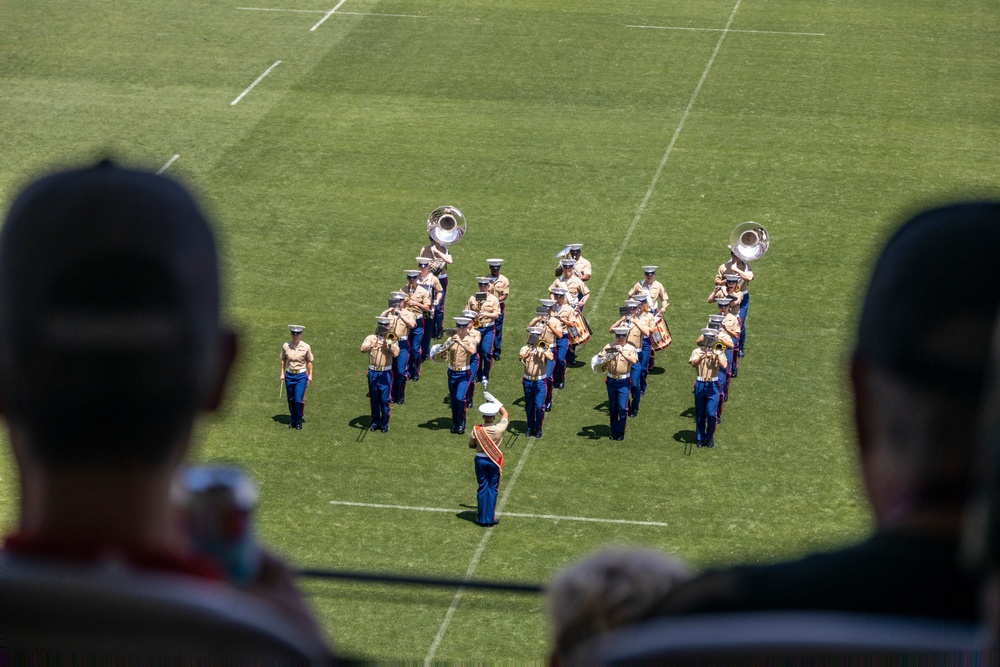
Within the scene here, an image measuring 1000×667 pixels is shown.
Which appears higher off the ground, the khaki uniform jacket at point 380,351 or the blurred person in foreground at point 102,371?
the blurred person in foreground at point 102,371

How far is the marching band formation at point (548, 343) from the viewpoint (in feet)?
62.0

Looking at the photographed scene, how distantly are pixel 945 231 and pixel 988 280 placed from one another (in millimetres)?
105

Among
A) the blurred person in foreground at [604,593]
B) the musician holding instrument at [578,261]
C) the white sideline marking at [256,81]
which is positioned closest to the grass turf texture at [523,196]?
the white sideline marking at [256,81]

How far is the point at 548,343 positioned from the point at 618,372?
933 mm

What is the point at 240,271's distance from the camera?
24.7 m

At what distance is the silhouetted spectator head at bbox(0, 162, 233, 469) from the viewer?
193 centimetres

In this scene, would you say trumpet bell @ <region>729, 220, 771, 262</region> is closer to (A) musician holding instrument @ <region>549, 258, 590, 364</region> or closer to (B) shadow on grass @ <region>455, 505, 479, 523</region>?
(A) musician holding instrument @ <region>549, 258, 590, 364</region>

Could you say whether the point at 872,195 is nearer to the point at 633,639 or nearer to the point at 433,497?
the point at 433,497

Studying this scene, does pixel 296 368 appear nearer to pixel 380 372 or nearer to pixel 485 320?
pixel 380 372

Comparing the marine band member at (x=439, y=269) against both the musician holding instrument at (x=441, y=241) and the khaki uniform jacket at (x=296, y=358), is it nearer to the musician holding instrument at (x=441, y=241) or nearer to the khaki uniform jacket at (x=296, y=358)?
the musician holding instrument at (x=441, y=241)

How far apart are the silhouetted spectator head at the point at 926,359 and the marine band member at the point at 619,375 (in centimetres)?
1651

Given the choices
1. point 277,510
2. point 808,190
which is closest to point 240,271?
point 277,510

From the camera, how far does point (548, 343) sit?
1922 cm

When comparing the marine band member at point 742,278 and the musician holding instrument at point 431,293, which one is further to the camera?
the marine band member at point 742,278
